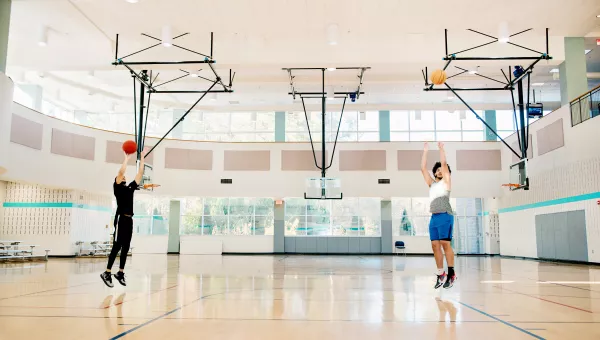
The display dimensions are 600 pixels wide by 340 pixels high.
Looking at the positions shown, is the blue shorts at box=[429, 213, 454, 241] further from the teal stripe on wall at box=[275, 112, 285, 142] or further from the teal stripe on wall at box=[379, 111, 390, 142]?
the teal stripe on wall at box=[275, 112, 285, 142]

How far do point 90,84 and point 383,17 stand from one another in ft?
47.9

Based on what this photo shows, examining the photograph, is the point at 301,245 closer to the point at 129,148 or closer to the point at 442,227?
the point at 442,227

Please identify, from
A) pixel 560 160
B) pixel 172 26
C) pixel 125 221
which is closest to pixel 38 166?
pixel 172 26

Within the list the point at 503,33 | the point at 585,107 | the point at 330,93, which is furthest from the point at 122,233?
the point at 585,107

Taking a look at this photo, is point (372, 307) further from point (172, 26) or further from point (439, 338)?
point (172, 26)

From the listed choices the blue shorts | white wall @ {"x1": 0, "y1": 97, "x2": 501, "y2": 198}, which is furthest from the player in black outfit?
white wall @ {"x1": 0, "y1": 97, "x2": 501, "y2": 198}

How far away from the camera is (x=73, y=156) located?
20172mm

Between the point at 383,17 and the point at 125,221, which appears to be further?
the point at 383,17

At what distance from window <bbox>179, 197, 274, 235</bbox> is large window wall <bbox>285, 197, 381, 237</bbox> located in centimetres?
131

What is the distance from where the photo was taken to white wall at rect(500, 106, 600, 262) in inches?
596

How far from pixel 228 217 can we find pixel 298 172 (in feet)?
18.4

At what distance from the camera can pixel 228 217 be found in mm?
26453

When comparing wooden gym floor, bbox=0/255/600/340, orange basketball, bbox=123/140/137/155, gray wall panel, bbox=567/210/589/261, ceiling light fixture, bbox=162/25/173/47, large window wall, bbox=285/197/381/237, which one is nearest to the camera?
wooden gym floor, bbox=0/255/600/340

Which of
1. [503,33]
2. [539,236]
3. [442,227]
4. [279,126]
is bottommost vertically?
[539,236]
